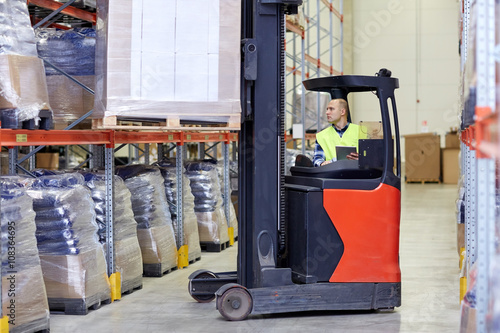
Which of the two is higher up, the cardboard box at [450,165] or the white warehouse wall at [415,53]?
the white warehouse wall at [415,53]

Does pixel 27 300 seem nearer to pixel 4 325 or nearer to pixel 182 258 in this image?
pixel 4 325

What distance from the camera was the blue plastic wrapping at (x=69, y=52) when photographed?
667 centimetres

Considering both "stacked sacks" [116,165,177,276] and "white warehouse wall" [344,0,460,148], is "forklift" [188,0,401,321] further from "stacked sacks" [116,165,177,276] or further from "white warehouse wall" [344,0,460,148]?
"white warehouse wall" [344,0,460,148]

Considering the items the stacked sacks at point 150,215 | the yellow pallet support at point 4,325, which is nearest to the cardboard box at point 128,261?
the stacked sacks at point 150,215

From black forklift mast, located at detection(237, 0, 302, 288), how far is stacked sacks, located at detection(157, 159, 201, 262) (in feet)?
8.39

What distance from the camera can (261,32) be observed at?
19.4 feet

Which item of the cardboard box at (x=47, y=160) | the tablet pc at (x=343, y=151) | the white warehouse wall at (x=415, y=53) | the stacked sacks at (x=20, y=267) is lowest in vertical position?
the stacked sacks at (x=20, y=267)

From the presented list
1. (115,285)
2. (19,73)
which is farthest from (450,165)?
(19,73)

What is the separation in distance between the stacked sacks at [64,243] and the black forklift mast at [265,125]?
1.33 meters

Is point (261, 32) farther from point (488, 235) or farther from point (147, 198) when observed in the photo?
point (488, 235)

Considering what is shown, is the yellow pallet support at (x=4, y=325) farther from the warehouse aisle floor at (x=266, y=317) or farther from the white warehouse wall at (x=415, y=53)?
the white warehouse wall at (x=415, y=53)

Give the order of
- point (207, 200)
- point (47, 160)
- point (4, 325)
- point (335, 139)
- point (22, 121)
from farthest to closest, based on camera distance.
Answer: point (47, 160) → point (207, 200) → point (335, 139) → point (22, 121) → point (4, 325)

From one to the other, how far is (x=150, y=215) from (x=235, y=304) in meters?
2.16

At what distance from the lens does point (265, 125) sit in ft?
19.5
